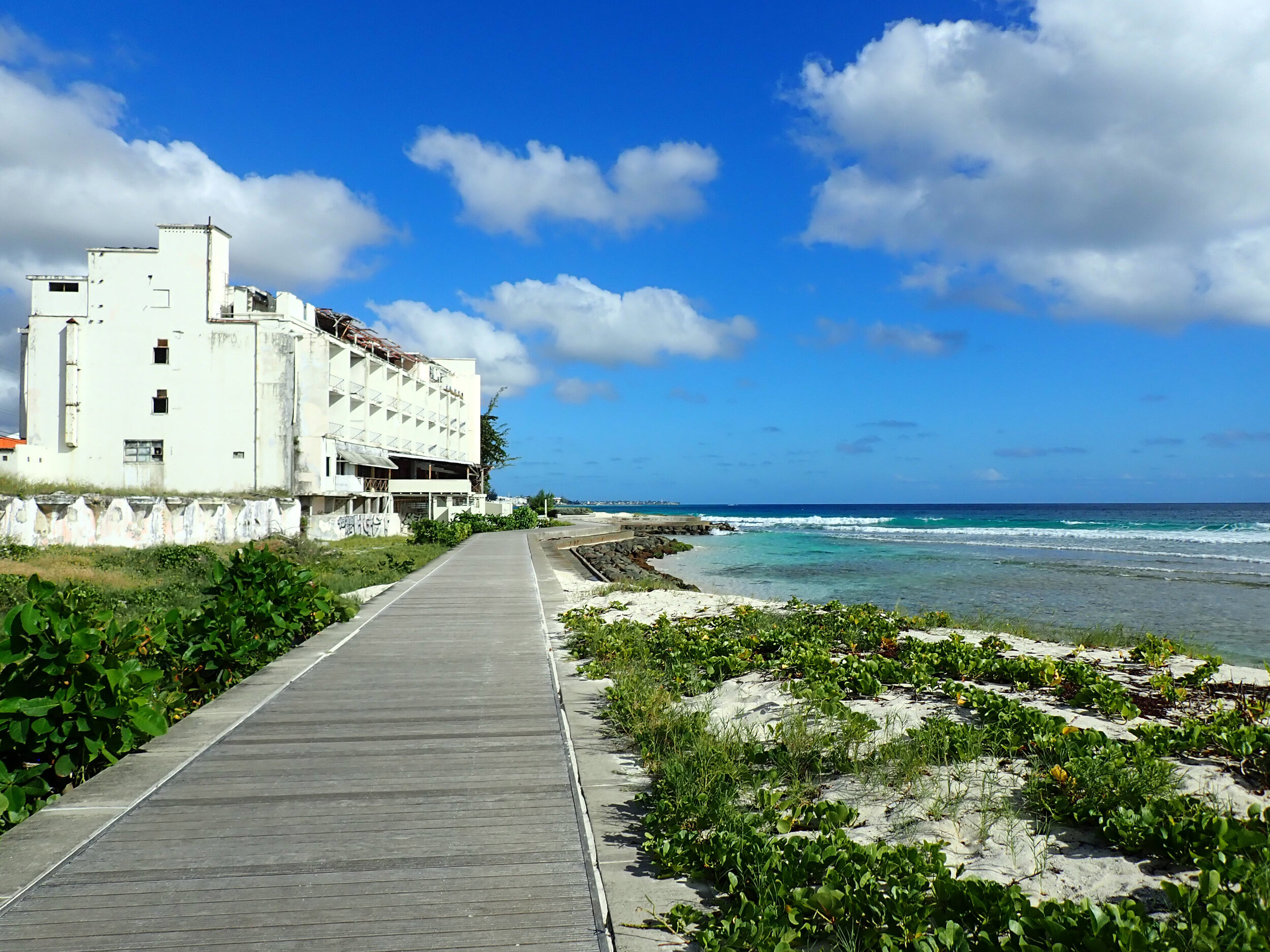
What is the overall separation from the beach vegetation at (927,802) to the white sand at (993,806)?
0.03 meters

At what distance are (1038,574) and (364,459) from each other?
32097mm

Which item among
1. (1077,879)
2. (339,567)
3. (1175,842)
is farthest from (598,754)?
(339,567)

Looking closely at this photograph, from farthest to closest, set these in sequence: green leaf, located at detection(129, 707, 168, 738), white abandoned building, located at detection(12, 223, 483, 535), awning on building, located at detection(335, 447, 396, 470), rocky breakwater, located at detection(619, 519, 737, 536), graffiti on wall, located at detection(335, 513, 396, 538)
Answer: rocky breakwater, located at detection(619, 519, 737, 536) → awning on building, located at detection(335, 447, 396, 470) → graffiti on wall, located at detection(335, 513, 396, 538) → white abandoned building, located at detection(12, 223, 483, 535) → green leaf, located at detection(129, 707, 168, 738)

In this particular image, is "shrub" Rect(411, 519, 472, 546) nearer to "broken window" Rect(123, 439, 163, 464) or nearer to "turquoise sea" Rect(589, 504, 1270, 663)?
"turquoise sea" Rect(589, 504, 1270, 663)

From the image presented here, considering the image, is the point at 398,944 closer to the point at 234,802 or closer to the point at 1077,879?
the point at 234,802

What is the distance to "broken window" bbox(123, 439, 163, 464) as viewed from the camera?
3394 cm

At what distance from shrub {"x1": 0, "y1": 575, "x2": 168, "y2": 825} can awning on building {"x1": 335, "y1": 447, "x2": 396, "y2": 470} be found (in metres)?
34.5

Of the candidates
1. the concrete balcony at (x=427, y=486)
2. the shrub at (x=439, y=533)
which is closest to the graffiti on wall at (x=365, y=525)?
the shrub at (x=439, y=533)

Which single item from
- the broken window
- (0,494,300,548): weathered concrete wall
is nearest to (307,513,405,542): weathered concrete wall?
(0,494,300,548): weathered concrete wall

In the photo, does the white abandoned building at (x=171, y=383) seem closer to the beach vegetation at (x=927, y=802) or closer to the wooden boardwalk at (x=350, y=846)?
the wooden boardwalk at (x=350, y=846)

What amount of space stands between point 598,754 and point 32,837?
327cm

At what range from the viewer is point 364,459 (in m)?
40.5

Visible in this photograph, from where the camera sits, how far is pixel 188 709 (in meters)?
6.68

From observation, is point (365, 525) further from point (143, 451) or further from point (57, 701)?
point (57, 701)
